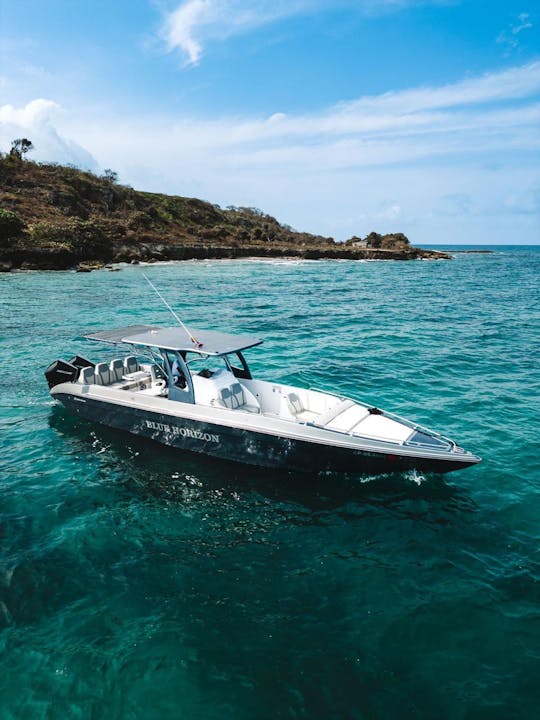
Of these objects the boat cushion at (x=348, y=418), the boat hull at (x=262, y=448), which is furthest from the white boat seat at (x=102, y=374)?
the boat cushion at (x=348, y=418)

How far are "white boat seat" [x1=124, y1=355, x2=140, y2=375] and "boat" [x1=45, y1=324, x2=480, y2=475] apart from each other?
0.08 metres

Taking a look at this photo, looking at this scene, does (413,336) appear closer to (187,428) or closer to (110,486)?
(187,428)

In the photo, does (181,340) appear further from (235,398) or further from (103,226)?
(103,226)

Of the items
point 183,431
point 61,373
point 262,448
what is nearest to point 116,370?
point 61,373

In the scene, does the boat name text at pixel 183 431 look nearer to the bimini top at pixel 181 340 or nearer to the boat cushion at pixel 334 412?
the bimini top at pixel 181 340

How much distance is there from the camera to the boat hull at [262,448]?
10547mm

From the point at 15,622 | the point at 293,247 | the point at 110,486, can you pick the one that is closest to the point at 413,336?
the point at 110,486

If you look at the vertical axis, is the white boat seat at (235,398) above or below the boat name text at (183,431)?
above

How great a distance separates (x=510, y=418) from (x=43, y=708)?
14.0 metres

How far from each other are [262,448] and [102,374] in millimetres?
6459

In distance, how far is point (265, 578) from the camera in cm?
819

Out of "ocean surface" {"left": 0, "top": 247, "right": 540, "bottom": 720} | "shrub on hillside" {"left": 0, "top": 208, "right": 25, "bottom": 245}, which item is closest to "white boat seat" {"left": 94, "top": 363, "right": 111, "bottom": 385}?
"ocean surface" {"left": 0, "top": 247, "right": 540, "bottom": 720}

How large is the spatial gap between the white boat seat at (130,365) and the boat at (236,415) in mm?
78

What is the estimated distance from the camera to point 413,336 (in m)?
27.1
